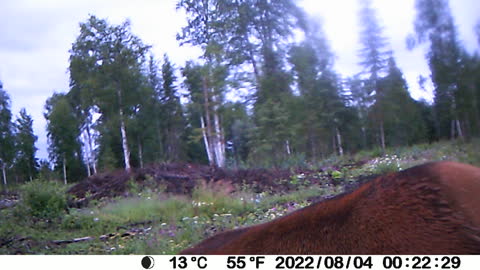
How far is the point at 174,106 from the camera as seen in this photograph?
4.42 m

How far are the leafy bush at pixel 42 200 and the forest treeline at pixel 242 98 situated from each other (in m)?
0.77

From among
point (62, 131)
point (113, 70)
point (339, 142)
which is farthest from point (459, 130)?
point (62, 131)

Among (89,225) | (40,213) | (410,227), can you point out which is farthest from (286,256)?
(40,213)

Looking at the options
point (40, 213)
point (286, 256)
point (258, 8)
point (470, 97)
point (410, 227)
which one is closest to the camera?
point (410, 227)

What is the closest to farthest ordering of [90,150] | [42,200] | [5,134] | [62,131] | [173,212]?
1. [62,131]
2. [90,150]
3. [5,134]
4. [173,212]
5. [42,200]

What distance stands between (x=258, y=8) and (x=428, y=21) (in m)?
2.01

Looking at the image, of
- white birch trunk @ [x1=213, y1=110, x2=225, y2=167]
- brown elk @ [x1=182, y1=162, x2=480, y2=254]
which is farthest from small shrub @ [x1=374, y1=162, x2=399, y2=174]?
brown elk @ [x1=182, y1=162, x2=480, y2=254]

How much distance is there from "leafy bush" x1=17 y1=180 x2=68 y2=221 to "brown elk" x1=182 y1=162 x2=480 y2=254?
476 centimetres

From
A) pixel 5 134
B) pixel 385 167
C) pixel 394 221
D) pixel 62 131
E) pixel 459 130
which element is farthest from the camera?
pixel 5 134

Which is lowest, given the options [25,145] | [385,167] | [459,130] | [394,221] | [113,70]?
[394,221]

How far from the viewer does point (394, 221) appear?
1.77 meters

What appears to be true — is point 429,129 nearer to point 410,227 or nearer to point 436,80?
point 436,80

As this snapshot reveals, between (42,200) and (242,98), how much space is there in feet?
11.0

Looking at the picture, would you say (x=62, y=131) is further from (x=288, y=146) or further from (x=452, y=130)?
(x=452, y=130)
